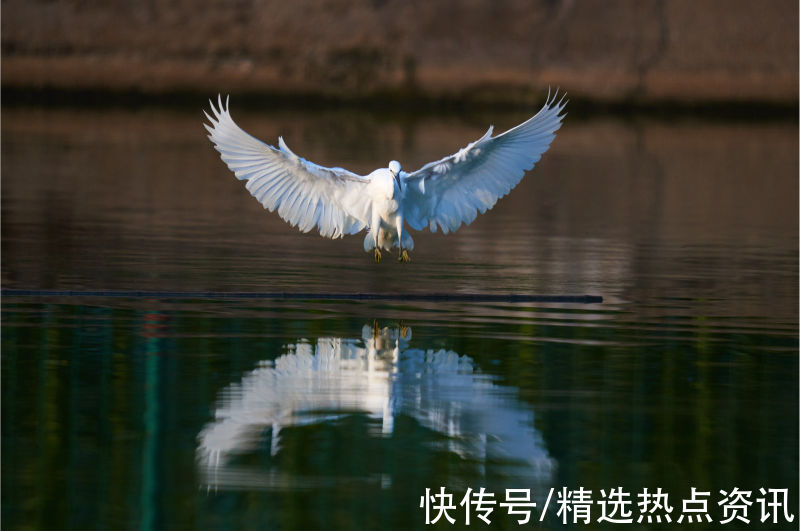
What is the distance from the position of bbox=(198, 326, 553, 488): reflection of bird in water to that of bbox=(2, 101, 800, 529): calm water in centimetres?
2

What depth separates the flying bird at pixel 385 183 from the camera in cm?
1069

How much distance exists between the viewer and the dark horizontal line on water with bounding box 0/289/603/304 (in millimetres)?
10266

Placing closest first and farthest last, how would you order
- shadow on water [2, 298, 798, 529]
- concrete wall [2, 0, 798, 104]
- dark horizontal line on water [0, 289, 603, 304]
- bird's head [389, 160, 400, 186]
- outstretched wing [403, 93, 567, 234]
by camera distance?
shadow on water [2, 298, 798, 529], dark horizontal line on water [0, 289, 603, 304], bird's head [389, 160, 400, 186], outstretched wing [403, 93, 567, 234], concrete wall [2, 0, 798, 104]

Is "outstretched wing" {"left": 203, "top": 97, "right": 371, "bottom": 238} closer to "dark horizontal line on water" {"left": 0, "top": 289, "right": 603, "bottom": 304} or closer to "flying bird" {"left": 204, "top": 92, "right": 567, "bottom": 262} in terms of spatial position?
"flying bird" {"left": 204, "top": 92, "right": 567, "bottom": 262}

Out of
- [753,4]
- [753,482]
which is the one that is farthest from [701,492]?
[753,4]

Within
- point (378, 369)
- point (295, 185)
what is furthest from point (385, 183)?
point (378, 369)

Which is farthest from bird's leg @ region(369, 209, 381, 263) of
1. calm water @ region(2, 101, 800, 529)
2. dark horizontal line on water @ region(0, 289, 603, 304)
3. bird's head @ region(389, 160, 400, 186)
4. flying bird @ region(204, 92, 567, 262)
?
dark horizontal line on water @ region(0, 289, 603, 304)

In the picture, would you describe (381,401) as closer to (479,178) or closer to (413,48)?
(479,178)

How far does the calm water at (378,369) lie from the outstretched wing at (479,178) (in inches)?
21.0

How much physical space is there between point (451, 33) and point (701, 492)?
107 feet

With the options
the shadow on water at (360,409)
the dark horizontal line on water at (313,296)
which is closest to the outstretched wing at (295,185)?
the dark horizontal line on water at (313,296)

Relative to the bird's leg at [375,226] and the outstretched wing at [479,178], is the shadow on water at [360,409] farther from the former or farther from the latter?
the outstretched wing at [479,178]

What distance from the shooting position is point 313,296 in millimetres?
10320

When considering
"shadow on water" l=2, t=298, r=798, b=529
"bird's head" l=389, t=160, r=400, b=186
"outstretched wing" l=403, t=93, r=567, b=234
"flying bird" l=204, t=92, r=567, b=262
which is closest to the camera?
"shadow on water" l=2, t=298, r=798, b=529
